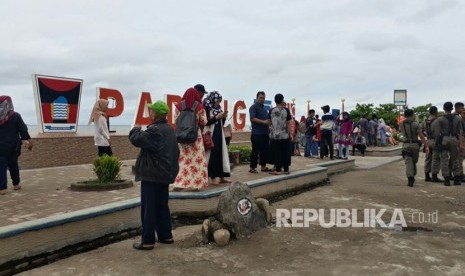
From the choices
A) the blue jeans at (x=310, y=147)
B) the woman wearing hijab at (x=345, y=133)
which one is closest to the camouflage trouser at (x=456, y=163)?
the woman wearing hijab at (x=345, y=133)

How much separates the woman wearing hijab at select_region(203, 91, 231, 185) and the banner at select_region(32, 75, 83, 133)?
23.6 feet

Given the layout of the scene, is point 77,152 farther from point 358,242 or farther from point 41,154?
point 358,242

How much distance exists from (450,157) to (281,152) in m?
4.34

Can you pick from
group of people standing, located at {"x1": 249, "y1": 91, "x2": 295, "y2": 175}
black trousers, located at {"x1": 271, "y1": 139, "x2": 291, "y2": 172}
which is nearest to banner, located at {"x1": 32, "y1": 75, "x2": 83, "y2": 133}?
group of people standing, located at {"x1": 249, "y1": 91, "x2": 295, "y2": 175}

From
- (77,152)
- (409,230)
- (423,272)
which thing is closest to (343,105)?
(77,152)

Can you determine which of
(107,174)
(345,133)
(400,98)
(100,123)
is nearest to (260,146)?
(107,174)

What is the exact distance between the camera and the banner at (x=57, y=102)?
11.7 meters

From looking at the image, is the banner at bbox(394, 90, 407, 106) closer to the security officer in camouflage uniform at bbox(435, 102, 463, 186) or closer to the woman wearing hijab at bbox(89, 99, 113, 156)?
the security officer in camouflage uniform at bbox(435, 102, 463, 186)

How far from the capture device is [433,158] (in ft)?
31.9

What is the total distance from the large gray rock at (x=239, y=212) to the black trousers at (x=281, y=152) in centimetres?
311

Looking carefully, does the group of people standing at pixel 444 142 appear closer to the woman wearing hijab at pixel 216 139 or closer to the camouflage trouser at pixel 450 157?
the camouflage trouser at pixel 450 157

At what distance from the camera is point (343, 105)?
2703 cm

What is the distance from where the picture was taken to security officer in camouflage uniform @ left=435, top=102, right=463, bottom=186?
9.19 metres

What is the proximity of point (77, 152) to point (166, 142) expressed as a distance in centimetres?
856
